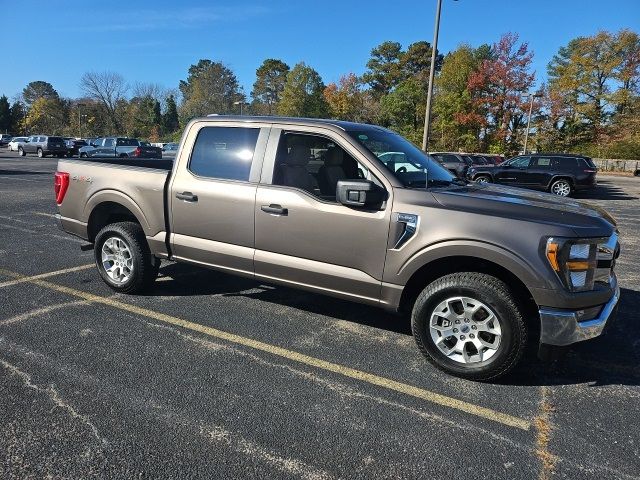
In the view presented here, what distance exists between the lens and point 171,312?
448 cm

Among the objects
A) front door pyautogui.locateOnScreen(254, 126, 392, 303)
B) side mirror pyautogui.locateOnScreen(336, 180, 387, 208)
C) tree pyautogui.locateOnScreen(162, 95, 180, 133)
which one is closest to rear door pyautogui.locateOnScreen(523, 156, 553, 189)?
front door pyautogui.locateOnScreen(254, 126, 392, 303)

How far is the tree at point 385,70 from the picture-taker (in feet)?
220

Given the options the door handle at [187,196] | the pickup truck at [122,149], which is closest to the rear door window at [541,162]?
the door handle at [187,196]

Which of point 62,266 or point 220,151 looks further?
point 62,266

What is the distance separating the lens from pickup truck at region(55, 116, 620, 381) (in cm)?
310

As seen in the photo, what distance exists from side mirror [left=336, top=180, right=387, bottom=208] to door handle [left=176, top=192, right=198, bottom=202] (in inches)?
61.7

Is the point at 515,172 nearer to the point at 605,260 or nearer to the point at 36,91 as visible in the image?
the point at 605,260

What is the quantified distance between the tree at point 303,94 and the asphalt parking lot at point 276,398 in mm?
55208

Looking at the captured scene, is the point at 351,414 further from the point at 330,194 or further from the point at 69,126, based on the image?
the point at 69,126

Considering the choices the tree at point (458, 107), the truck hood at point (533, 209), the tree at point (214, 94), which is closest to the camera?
the truck hood at point (533, 209)

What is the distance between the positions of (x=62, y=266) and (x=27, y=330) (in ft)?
7.21

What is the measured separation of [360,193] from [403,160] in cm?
80

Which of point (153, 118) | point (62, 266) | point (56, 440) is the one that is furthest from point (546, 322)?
point (153, 118)

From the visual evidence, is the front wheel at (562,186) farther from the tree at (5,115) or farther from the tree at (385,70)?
the tree at (5,115)
